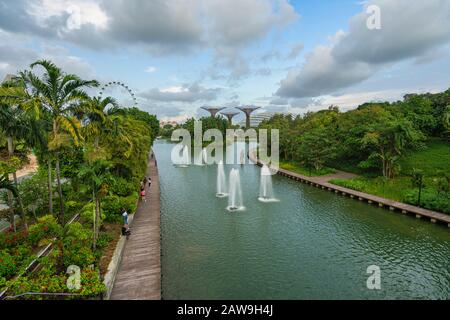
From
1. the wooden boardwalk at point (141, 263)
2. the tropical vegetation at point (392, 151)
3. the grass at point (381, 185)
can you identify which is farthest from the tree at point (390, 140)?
the wooden boardwalk at point (141, 263)

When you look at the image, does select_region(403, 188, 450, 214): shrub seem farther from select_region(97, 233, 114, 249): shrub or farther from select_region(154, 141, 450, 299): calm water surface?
select_region(97, 233, 114, 249): shrub

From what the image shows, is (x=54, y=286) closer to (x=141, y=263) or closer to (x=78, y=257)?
(x=78, y=257)

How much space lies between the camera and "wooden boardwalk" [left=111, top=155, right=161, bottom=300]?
34.4 feet

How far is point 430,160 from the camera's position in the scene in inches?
1212

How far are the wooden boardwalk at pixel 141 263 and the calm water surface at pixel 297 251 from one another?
31.0 inches

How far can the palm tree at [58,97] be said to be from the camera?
1309 centimetres

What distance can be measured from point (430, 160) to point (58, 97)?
117 feet

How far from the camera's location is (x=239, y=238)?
1631cm

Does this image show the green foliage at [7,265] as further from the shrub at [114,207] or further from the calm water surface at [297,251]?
the shrub at [114,207]

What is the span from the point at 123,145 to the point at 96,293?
1434 cm

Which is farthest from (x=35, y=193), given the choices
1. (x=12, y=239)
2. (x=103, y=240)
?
(x=103, y=240)
